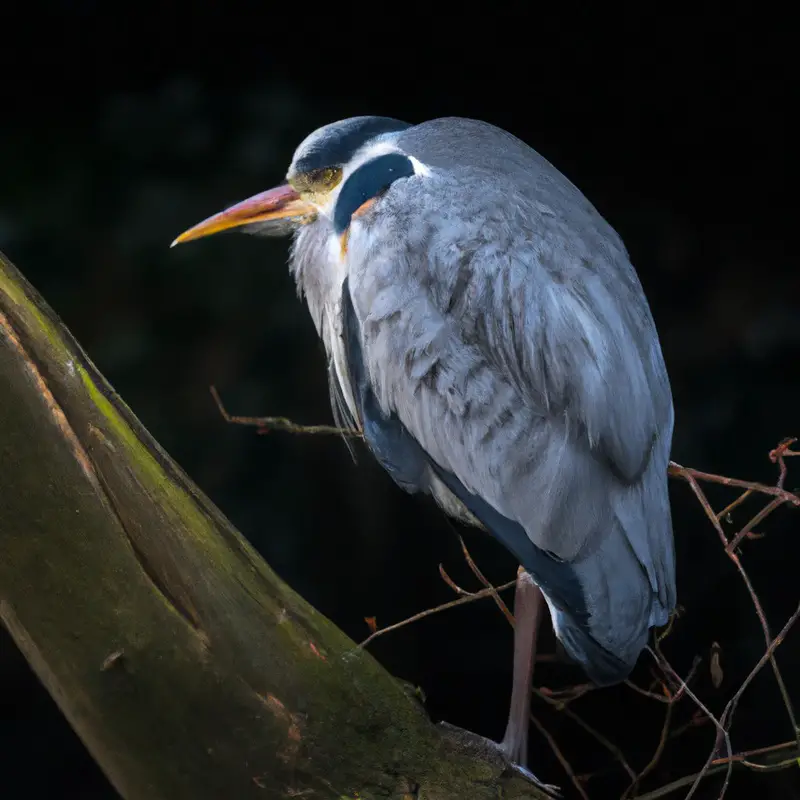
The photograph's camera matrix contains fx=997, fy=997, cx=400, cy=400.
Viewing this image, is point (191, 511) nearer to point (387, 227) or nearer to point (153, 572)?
point (153, 572)

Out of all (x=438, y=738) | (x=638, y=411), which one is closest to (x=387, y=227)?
(x=638, y=411)

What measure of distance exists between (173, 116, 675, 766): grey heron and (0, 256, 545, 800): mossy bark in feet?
0.83

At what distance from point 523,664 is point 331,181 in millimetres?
657

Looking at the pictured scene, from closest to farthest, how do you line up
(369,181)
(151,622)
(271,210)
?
(151,622)
(369,181)
(271,210)

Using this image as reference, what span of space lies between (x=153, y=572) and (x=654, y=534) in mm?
562

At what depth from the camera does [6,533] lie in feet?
2.75

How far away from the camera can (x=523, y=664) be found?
4.09 feet

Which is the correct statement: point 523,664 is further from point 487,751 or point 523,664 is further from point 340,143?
point 340,143

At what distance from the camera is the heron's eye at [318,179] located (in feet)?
4.16

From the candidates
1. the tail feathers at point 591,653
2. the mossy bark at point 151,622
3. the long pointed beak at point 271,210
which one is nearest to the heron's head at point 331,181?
the long pointed beak at point 271,210

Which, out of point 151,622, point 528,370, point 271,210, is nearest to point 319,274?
point 271,210

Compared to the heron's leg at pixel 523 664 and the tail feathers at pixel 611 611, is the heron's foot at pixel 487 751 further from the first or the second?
the tail feathers at pixel 611 611

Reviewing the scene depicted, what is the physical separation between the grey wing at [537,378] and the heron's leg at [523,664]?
0.45 ft

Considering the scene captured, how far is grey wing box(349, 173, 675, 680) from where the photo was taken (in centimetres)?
111
